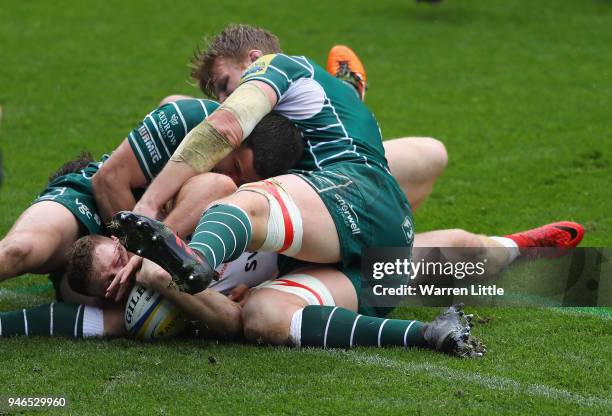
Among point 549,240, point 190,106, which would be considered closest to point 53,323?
point 190,106

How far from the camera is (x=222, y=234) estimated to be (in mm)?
4320

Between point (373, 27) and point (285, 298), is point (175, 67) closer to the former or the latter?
point (373, 27)

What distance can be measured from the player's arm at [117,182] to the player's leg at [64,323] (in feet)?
2.03

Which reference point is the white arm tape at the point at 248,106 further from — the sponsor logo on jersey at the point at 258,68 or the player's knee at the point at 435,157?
the player's knee at the point at 435,157

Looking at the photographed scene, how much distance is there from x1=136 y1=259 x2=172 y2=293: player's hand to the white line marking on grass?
0.77 m

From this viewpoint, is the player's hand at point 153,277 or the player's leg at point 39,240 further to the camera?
the player's leg at point 39,240

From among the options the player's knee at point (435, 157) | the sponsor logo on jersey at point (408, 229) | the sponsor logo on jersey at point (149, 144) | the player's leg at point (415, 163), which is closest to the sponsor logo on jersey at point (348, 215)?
the sponsor logo on jersey at point (408, 229)

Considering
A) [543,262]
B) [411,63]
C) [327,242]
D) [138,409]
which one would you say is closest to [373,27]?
[411,63]

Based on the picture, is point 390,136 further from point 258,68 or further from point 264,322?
point 264,322

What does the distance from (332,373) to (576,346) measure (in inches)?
47.9

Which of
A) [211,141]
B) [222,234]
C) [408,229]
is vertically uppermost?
[211,141]

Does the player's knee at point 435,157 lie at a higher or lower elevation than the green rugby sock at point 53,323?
higher

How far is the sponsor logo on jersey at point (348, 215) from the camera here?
16.2 ft

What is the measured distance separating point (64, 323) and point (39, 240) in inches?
16.8
